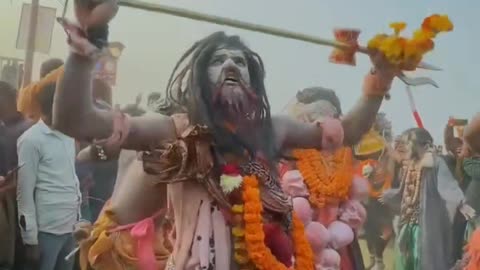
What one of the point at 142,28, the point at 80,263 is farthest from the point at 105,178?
the point at 142,28

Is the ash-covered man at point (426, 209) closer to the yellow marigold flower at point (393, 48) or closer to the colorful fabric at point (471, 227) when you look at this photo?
the colorful fabric at point (471, 227)

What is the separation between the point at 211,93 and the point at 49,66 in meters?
0.36

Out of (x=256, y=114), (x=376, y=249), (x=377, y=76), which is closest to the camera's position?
(x=256, y=114)

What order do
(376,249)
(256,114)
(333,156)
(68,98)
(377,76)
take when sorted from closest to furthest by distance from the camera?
(68,98), (256,114), (377,76), (333,156), (376,249)

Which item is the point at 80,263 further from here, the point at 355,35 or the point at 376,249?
the point at 376,249

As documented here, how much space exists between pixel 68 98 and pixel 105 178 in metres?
0.35

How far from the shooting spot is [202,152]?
204 cm

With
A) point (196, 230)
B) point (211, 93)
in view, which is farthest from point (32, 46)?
point (196, 230)

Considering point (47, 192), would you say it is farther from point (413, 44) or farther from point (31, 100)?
point (413, 44)

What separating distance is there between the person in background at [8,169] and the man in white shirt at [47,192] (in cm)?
1

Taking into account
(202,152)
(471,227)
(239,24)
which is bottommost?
(471,227)

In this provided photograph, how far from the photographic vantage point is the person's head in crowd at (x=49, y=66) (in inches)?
85.3

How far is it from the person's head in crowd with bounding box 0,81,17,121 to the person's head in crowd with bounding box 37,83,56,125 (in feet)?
0.19

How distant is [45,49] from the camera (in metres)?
2.21
